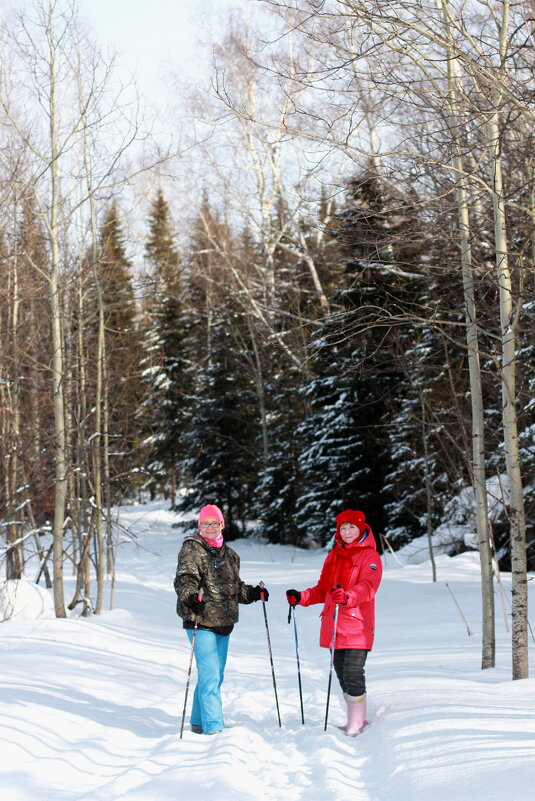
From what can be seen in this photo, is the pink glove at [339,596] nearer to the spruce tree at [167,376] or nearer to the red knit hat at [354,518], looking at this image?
the red knit hat at [354,518]

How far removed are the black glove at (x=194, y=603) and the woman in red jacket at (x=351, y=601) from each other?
68 centimetres

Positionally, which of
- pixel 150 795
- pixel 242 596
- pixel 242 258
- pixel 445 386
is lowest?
pixel 150 795

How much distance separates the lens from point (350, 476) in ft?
73.9

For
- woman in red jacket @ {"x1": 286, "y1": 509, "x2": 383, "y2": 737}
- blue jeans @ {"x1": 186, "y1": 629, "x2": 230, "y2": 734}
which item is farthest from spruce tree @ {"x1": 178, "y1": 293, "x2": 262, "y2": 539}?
blue jeans @ {"x1": 186, "y1": 629, "x2": 230, "y2": 734}

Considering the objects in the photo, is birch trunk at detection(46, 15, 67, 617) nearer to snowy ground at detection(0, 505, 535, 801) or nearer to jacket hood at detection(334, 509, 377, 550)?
snowy ground at detection(0, 505, 535, 801)

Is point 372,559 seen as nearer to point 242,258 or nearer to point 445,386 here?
point 445,386

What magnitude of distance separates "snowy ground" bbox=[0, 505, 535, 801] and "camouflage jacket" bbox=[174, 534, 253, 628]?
0.81 metres

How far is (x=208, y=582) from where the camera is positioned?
19.7ft

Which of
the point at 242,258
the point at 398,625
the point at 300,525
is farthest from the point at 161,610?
the point at 242,258

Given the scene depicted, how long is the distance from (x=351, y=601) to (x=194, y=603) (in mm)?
1165

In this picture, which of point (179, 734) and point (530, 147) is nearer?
point (179, 734)

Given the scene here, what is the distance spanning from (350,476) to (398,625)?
11.2 m

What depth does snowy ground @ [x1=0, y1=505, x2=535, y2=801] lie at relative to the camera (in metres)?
4.38

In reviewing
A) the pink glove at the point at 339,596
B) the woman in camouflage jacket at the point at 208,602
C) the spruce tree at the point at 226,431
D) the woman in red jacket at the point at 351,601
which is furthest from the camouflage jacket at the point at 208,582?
the spruce tree at the point at 226,431
